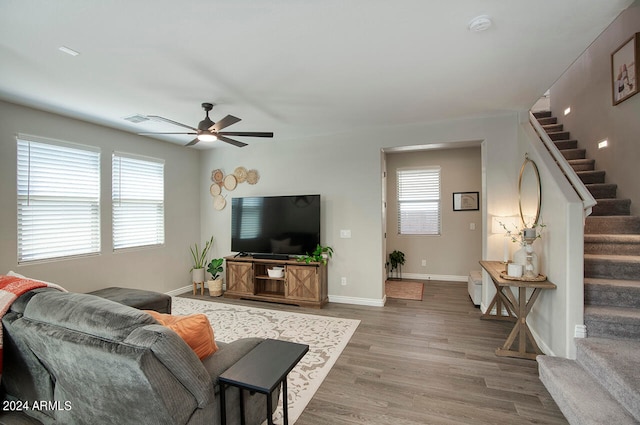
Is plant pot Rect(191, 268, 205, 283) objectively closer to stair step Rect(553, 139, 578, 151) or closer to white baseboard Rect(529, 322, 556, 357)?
white baseboard Rect(529, 322, 556, 357)

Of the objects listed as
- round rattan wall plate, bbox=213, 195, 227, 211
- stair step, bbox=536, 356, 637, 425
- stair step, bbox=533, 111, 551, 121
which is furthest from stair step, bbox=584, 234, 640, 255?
round rattan wall plate, bbox=213, 195, 227, 211

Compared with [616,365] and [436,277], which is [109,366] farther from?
[436,277]

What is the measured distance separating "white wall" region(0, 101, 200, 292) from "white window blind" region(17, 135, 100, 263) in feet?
0.27

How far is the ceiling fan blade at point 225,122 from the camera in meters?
2.73

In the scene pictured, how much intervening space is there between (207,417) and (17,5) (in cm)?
268

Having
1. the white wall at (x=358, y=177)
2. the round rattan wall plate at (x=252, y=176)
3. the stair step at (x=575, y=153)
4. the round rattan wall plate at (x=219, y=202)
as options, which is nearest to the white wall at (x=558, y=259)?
the white wall at (x=358, y=177)

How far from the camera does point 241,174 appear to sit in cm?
524

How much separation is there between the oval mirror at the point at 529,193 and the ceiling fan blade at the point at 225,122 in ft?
10.8

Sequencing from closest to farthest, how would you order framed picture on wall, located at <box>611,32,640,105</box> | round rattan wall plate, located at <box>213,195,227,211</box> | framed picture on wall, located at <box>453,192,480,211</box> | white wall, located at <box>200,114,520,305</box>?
framed picture on wall, located at <box>611,32,640,105</box>
white wall, located at <box>200,114,520,305</box>
round rattan wall plate, located at <box>213,195,227,211</box>
framed picture on wall, located at <box>453,192,480,211</box>

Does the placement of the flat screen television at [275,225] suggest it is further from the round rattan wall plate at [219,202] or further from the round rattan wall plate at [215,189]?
the round rattan wall plate at [215,189]

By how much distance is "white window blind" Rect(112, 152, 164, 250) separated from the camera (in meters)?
4.23

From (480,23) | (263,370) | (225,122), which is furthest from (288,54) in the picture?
(263,370)

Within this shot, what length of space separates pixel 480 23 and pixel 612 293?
8.49 ft

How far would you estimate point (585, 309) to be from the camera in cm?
242
